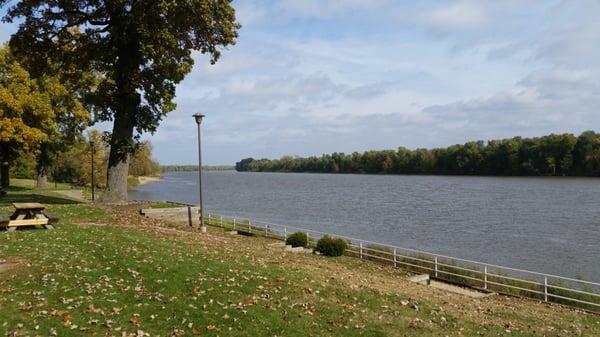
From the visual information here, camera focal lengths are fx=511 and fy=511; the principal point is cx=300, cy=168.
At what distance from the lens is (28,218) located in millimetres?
16734

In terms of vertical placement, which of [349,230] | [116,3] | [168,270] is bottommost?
[349,230]

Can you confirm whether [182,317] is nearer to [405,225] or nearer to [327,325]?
[327,325]

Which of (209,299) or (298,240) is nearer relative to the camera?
(209,299)

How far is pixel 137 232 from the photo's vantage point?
17.9 meters

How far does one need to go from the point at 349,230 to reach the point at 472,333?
28845 mm

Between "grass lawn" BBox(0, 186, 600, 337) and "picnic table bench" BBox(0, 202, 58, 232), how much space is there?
1.87ft

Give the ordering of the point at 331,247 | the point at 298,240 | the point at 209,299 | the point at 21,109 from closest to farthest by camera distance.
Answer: the point at 209,299 → the point at 331,247 → the point at 298,240 → the point at 21,109

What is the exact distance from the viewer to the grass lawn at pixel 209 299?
897 cm

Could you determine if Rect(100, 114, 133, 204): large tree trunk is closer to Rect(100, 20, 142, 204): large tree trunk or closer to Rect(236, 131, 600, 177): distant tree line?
Rect(100, 20, 142, 204): large tree trunk

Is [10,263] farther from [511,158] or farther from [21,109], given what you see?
[511,158]

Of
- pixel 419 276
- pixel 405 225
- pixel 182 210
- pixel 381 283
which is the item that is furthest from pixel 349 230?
pixel 381 283

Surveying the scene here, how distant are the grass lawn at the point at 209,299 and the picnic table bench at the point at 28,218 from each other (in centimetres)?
57

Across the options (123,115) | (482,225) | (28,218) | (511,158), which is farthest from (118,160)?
(511,158)

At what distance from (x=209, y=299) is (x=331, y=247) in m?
10.7
